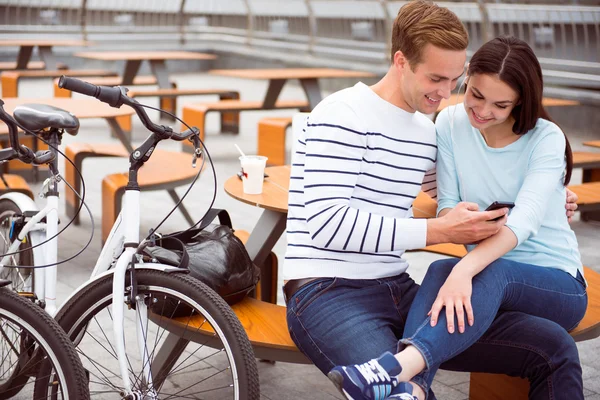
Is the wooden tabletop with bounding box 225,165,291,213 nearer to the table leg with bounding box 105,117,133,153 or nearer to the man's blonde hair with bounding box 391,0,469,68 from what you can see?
the man's blonde hair with bounding box 391,0,469,68

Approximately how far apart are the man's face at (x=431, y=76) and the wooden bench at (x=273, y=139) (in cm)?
526

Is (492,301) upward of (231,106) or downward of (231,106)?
upward

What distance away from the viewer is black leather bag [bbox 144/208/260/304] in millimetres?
2654

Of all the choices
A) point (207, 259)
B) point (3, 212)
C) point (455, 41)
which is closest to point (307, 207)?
point (207, 259)

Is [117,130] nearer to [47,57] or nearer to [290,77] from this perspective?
[290,77]

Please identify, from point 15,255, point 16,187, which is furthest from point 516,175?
point 16,187

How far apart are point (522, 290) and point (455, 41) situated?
0.72 metres

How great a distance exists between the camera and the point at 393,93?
2.60 m

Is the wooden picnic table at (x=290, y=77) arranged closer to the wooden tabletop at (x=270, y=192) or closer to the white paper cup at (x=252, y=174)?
the wooden tabletop at (x=270, y=192)

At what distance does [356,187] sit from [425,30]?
1.55 feet

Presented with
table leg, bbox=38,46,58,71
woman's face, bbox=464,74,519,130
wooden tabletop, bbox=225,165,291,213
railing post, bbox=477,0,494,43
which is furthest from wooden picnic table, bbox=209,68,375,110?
woman's face, bbox=464,74,519,130

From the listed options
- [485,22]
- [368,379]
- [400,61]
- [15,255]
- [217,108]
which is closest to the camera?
[368,379]

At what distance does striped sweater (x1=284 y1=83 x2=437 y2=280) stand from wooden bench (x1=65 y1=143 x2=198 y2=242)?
230 cm

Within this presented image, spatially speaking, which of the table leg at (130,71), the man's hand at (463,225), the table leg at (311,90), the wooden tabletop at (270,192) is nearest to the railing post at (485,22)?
the table leg at (311,90)
